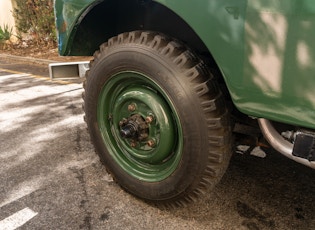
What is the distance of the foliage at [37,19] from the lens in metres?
9.40

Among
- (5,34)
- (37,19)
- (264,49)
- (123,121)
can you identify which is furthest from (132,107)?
(5,34)

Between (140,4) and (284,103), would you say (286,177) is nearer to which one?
(284,103)

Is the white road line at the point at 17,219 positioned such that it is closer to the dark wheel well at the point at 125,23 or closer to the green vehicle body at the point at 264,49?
the dark wheel well at the point at 125,23

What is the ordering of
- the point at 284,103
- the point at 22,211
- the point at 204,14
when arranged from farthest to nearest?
the point at 22,211
the point at 204,14
the point at 284,103

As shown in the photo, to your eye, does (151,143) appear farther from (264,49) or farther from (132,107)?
(264,49)

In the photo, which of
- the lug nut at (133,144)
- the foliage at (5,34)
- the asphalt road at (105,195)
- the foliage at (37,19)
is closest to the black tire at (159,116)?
the lug nut at (133,144)

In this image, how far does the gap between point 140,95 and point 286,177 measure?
1330 millimetres

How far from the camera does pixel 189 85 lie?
5.78 ft

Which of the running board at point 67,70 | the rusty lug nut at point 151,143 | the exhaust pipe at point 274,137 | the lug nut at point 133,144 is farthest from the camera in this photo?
the running board at point 67,70

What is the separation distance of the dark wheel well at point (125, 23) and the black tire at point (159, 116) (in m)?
0.34

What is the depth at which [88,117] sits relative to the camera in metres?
2.40

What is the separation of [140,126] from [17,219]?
991mm

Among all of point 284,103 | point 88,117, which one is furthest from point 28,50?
point 284,103

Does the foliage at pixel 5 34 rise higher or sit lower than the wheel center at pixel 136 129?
lower
